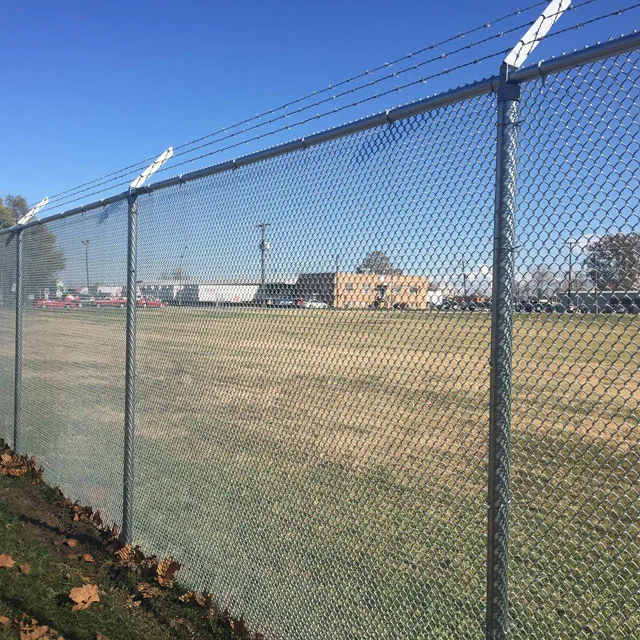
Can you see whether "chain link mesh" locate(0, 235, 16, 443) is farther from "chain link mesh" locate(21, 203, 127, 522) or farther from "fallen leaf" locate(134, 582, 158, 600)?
"fallen leaf" locate(134, 582, 158, 600)

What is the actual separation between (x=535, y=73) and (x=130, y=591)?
360 cm

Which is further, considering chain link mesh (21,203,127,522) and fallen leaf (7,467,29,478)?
fallen leaf (7,467,29,478)

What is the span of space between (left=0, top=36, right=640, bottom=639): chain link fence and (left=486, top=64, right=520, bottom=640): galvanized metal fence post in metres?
0.01

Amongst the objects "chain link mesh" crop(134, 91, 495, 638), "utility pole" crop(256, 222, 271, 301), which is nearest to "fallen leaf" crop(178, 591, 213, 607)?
"chain link mesh" crop(134, 91, 495, 638)

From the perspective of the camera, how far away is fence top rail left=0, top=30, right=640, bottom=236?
5.68ft

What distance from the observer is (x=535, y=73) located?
192cm

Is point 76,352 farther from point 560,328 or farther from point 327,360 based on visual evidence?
point 560,328

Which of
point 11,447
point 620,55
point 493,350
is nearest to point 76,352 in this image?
point 11,447

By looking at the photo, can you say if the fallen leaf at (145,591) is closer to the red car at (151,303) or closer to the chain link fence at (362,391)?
the chain link fence at (362,391)

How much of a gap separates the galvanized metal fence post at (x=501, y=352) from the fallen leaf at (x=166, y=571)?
230cm

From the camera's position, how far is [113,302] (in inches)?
193

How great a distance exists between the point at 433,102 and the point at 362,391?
4.51 ft

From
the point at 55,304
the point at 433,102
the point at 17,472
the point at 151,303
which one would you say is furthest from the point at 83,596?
the point at 55,304

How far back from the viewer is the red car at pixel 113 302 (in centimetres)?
477
